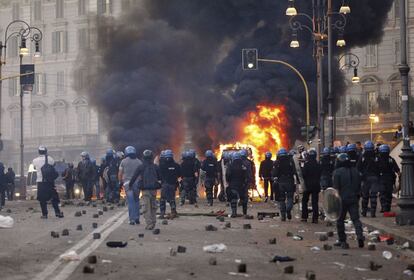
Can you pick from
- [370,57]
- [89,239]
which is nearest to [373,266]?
[89,239]

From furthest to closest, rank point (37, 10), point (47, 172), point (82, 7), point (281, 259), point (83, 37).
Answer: point (37, 10)
point (82, 7)
point (83, 37)
point (47, 172)
point (281, 259)

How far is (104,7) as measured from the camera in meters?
80.4

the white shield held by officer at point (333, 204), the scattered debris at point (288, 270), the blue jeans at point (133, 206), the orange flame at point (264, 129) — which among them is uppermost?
the orange flame at point (264, 129)

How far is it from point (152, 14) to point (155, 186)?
3127cm

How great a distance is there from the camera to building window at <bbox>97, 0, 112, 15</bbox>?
3062 inches

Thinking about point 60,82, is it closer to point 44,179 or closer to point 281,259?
point 44,179

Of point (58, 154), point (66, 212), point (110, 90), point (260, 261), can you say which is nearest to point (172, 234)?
point (260, 261)

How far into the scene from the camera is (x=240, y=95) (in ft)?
154

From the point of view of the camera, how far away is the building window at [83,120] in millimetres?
Result: 87000

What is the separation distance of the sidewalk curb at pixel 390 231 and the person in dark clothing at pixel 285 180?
6.25 ft

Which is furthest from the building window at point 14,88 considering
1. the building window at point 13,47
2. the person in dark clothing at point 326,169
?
the person in dark clothing at point 326,169

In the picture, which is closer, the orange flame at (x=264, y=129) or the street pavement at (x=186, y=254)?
the street pavement at (x=186, y=254)

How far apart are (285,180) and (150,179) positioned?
156 inches

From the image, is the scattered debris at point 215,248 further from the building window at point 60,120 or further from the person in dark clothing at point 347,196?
the building window at point 60,120
